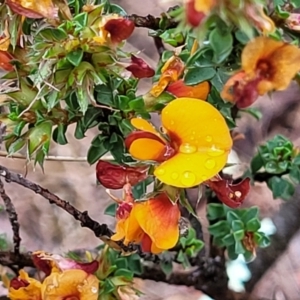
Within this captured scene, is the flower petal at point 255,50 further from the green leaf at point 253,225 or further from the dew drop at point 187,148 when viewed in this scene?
the green leaf at point 253,225

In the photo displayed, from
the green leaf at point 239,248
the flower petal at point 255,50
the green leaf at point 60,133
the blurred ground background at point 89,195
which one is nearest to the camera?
the flower petal at point 255,50

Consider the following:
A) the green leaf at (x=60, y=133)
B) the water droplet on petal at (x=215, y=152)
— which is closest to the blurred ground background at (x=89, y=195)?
the green leaf at (x=60, y=133)

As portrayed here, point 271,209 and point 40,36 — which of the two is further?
point 271,209

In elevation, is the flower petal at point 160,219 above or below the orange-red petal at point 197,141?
below

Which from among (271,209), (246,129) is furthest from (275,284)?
(246,129)

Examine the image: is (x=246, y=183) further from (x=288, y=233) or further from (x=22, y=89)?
(x=288, y=233)

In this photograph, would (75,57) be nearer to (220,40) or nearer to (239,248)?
(220,40)

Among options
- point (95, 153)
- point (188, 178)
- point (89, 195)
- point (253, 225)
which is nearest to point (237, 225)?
point (253, 225)
